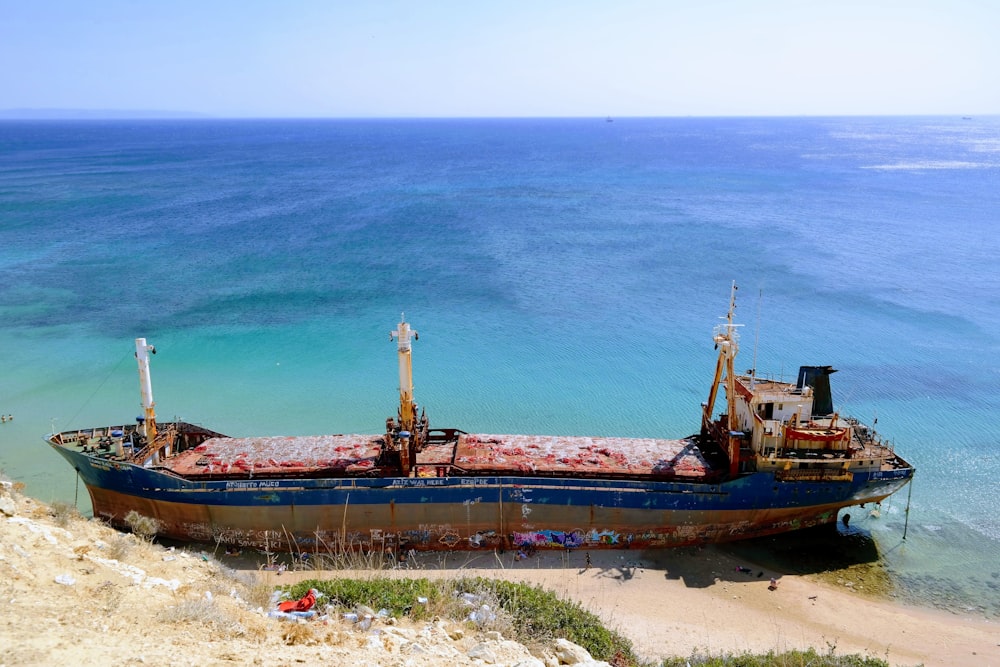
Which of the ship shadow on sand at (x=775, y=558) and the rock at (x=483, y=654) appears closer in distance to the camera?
the rock at (x=483, y=654)

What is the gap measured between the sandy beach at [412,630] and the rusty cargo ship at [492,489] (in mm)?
934

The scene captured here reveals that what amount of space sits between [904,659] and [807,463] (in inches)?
232

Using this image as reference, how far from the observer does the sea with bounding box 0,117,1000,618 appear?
29.7 m

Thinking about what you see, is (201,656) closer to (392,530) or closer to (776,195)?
(392,530)

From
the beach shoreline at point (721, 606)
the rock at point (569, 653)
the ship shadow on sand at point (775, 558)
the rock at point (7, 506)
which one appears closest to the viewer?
the rock at point (569, 653)

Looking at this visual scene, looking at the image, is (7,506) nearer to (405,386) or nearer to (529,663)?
(405,386)

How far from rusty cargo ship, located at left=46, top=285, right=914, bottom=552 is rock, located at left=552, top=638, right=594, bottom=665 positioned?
25.3ft

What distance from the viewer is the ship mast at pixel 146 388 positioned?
2130 centimetres

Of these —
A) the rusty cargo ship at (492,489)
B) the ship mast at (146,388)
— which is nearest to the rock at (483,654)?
the rusty cargo ship at (492,489)

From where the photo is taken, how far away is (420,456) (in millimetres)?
22422

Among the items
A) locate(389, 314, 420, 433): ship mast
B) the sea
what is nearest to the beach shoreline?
the sea

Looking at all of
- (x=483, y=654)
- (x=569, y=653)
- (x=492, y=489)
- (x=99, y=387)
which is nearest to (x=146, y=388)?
(x=492, y=489)

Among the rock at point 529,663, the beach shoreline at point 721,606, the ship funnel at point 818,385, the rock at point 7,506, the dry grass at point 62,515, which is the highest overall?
the ship funnel at point 818,385

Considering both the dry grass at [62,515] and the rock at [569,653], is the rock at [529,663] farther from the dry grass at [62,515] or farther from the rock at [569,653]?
the dry grass at [62,515]
